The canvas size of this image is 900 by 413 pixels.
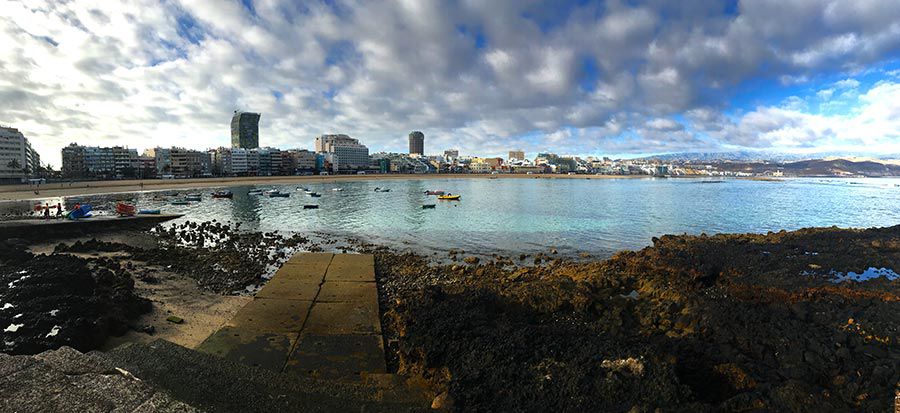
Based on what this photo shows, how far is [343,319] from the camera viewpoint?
8.21 m

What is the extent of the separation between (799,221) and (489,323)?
44.1 meters

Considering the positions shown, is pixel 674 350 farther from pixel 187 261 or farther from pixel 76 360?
pixel 187 261

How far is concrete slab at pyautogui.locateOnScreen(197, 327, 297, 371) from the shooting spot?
240 inches

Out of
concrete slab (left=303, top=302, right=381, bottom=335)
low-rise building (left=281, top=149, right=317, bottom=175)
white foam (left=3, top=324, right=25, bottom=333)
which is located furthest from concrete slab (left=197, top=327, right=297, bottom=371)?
low-rise building (left=281, top=149, right=317, bottom=175)

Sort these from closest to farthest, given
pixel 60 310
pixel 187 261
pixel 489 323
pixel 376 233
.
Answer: pixel 489 323 → pixel 60 310 → pixel 187 261 → pixel 376 233

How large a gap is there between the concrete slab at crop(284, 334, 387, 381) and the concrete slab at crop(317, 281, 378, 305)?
237 cm

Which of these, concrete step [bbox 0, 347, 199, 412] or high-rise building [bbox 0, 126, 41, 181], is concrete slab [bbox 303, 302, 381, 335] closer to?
concrete step [bbox 0, 347, 199, 412]

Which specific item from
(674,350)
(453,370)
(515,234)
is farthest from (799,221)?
(453,370)

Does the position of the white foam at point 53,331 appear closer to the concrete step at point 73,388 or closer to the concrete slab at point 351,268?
the concrete step at point 73,388

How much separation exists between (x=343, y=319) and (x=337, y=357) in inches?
75.3

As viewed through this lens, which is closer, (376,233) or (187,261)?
(187,261)

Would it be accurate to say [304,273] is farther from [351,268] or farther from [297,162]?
[297,162]

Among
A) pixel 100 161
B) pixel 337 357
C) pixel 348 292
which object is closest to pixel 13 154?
pixel 100 161

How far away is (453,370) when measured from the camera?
5.56 meters
